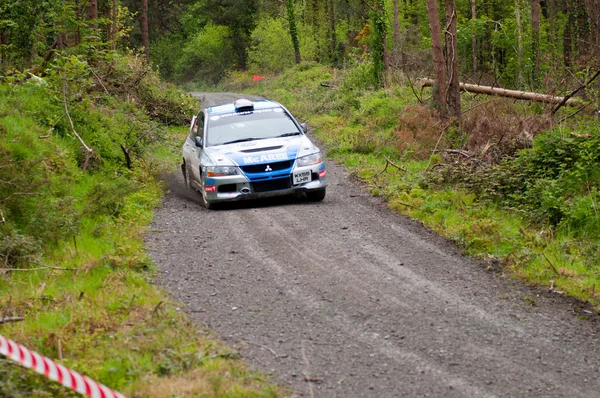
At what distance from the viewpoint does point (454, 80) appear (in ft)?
56.5

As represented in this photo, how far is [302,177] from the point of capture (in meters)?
12.6

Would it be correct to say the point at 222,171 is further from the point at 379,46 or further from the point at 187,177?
the point at 379,46

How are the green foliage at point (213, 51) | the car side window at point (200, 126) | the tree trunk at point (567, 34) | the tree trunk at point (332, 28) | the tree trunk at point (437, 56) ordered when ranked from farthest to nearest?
1. the green foliage at point (213, 51)
2. the tree trunk at point (332, 28)
3. the tree trunk at point (567, 34)
4. the tree trunk at point (437, 56)
5. the car side window at point (200, 126)

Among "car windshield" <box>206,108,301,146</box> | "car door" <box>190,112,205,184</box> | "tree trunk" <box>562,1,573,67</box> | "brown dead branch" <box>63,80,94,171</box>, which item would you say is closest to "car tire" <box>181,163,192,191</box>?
"car door" <box>190,112,205,184</box>

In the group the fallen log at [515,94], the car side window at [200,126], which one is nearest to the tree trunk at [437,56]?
the fallen log at [515,94]

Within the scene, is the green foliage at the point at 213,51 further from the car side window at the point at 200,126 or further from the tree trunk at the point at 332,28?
the car side window at the point at 200,126

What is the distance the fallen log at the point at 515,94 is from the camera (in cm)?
1698

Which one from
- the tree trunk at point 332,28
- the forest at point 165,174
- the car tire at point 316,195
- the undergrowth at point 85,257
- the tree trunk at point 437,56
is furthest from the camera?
the tree trunk at point 332,28

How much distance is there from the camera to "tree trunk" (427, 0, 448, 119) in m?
17.8

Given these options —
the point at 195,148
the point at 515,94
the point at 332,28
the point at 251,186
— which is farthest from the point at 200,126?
the point at 332,28

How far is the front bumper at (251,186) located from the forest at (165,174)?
4.12ft

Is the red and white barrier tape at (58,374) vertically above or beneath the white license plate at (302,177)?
above

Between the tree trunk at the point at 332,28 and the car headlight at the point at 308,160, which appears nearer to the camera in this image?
the car headlight at the point at 308,160

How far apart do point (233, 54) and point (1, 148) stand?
5758 cm
